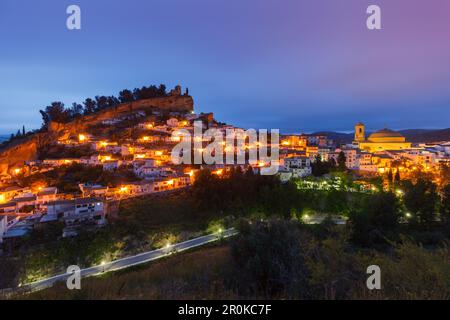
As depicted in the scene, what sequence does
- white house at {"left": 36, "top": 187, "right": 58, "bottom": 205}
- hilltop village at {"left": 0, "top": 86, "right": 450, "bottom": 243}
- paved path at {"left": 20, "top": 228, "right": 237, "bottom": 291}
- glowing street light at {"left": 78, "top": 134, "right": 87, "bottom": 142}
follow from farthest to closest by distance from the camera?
glowing street light at {"left": 78, "top": 134, "right": 87, "bottom": 142}
white house at {"left": 36, "top": 187, "right": 58, "bottom": 205}
hilltop village at {"left": 0, "top": 86, "right": 450, "bottom": 243}
paved path at {"left": 20, "top": 228, "right": 237, "bottom": 291}

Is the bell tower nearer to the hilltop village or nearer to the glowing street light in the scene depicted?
the hilltop village

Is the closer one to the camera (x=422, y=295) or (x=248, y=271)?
(x=422, y=295)

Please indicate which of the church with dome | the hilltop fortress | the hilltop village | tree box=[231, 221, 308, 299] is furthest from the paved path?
the church with dome

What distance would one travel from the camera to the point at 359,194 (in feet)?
61.2

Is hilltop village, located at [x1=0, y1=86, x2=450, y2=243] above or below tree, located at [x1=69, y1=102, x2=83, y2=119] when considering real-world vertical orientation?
below

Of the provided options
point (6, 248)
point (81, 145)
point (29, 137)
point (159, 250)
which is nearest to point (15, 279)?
point (6, 248)

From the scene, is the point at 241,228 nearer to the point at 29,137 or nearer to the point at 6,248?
the point at 6,248

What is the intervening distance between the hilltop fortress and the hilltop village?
7.6 inches

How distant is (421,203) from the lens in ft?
51.5

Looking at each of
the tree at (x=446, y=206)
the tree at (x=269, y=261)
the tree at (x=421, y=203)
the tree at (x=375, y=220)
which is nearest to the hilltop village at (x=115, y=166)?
the tree at (x=421, y=203)

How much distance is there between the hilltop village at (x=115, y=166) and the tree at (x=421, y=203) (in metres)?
4.83

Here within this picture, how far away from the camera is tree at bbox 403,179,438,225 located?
15570 mm

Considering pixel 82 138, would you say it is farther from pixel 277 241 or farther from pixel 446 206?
pixel 446 206
